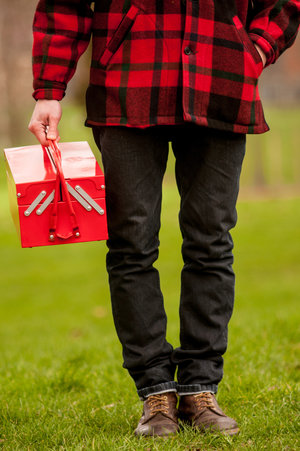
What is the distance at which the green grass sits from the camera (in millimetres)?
2420

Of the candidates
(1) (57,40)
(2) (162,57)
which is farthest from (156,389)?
(1) (57,40)

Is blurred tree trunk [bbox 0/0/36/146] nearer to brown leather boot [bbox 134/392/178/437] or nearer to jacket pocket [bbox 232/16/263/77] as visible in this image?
jacket pocket [bbox 232/16/263/77]

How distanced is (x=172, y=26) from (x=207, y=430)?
139 centimetres

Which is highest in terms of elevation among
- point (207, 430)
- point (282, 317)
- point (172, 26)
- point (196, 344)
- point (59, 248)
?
point (172, 26)

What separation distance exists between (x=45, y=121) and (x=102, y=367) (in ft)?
5.61

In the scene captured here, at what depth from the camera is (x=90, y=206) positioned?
7.60 ft

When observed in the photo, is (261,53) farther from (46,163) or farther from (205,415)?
(205,415)

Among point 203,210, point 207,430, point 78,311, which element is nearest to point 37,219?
point 203,210

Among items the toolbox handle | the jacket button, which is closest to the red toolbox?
the toolbox handle

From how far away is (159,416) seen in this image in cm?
245

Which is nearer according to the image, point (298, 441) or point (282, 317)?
point (298, 441)

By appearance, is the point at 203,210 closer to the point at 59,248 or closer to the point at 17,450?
the point at 17,450

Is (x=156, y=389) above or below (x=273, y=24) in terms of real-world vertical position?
below

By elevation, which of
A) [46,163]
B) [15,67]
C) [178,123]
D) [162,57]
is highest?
[162,57]
